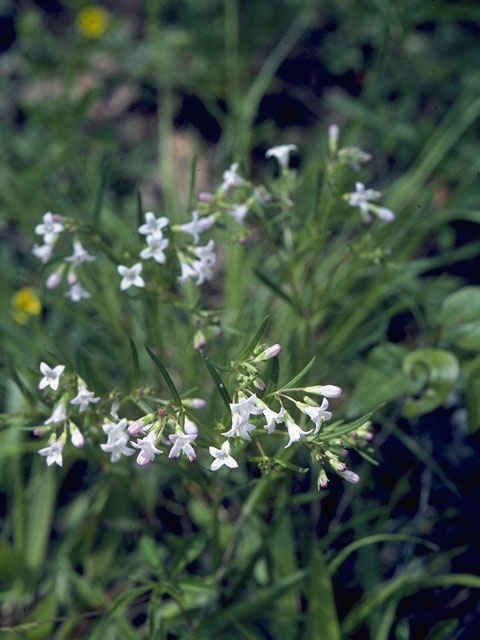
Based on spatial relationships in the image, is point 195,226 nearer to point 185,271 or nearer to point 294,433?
point 185,271

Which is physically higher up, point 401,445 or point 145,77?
point 145,77

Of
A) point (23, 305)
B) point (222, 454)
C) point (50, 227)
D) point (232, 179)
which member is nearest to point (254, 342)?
point (222, 454)

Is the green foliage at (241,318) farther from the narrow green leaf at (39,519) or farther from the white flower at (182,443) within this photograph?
the white flower at (182,443)

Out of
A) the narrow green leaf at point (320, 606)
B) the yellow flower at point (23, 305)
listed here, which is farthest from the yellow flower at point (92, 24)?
the narrow green leaf at point (320, 606)

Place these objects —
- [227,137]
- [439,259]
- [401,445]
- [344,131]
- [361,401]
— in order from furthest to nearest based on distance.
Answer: [227,137] → [344,131] → [439,259] → [401,445] → [361,401]

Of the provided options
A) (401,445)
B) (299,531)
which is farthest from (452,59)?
(299,531)

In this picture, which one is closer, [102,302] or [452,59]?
[102,302]

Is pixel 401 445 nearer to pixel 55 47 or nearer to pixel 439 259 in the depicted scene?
pixel 439 259
